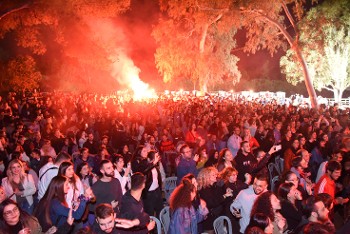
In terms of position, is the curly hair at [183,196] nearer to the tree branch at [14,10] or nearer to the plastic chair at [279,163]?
the plastic chair at [279,163]

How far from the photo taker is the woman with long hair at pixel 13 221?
4320mm

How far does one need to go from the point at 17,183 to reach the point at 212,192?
9.91ft

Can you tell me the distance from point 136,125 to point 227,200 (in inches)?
317

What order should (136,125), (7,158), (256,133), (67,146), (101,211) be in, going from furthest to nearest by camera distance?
1. (136,125)
2. (256,133)
3. (67,146)
4. (7,158)
5. (101,211)

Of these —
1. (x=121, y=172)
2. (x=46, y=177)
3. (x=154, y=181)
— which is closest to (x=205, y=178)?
(x=154, y=181)

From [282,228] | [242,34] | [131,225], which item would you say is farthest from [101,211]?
[242,34]

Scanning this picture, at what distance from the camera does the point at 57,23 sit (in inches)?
673

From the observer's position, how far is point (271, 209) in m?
4.98

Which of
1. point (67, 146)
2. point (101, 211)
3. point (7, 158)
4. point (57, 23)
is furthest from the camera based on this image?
point (57, 23)

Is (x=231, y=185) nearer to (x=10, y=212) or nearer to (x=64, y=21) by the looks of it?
Answer: (x=10, y=212)

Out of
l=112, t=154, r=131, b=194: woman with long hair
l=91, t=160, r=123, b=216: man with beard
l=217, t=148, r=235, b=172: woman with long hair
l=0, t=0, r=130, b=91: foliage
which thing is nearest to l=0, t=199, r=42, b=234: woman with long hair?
l=91, t=160, r=123, b=216: man with beard

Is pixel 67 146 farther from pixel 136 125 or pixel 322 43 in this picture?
pixel 322 43

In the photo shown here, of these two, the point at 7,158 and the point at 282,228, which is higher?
the point at 7,158

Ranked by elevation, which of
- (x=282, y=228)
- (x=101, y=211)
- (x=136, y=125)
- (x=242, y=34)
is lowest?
(x=282, y=228)
